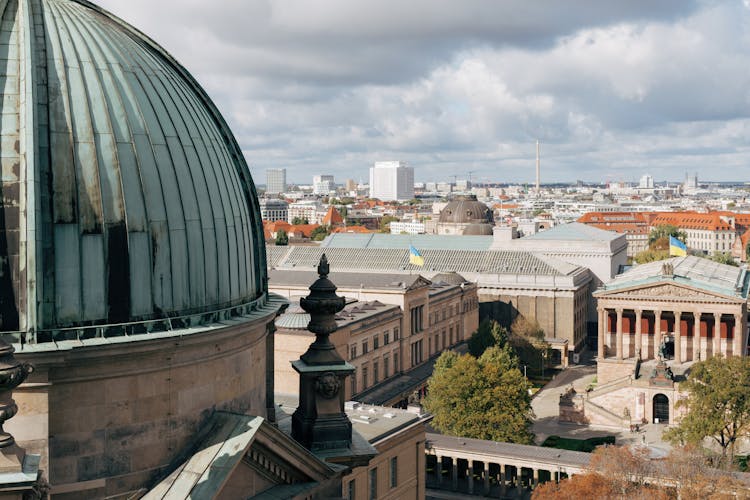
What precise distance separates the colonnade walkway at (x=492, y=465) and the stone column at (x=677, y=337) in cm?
5606

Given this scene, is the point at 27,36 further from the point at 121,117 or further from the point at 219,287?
the point at 219,287

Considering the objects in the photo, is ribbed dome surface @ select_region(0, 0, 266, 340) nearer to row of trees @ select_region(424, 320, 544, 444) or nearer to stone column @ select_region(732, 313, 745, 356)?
row of trees @ select_region(424, 320, 544, 444)

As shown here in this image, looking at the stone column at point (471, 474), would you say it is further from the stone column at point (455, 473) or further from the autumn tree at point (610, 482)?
the autumn tree at point (610, 482)

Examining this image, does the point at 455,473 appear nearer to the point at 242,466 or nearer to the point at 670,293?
the point at 670,293

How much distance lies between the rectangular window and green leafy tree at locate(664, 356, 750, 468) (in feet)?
112

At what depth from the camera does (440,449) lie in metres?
87.8

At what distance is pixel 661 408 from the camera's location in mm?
118000

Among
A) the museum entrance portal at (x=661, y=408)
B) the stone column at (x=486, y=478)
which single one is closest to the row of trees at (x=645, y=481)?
the stone column at (x=486, y=478)

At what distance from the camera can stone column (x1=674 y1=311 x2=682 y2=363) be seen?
136900 millimetres

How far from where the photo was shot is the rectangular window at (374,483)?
69.2 metres

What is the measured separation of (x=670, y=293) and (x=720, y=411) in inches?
1963

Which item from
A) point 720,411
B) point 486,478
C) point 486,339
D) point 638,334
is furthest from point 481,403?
point 638,334

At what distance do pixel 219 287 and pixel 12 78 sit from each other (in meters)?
7.14

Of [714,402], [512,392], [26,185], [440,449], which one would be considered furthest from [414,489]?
[26,185]
